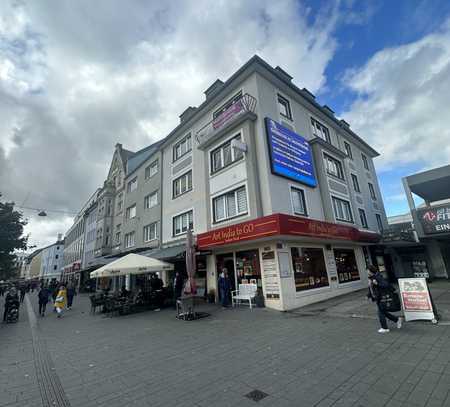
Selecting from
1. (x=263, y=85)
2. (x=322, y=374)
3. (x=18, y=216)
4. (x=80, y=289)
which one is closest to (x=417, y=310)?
(x=322, y=374)

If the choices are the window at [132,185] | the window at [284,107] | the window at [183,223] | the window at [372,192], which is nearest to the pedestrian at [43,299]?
the window at [183,223]

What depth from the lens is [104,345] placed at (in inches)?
278

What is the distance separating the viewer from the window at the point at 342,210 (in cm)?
1675

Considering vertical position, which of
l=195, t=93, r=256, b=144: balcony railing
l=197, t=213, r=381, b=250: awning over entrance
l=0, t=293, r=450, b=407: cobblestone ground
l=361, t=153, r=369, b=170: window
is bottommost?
l=0, t=293, r=450, b=407: cobblestone ground

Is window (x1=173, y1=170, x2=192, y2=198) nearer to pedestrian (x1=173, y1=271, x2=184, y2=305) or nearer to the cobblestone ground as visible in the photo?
pedestrian (x1=173, y1=271, x2=184, y2=305)

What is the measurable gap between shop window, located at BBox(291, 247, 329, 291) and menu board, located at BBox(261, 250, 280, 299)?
1322 millimetres

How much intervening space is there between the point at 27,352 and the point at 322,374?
793 centimetres

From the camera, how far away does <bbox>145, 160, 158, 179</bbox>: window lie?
23.6 metres

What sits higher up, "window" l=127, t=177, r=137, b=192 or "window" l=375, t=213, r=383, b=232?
"window" l=127, t=177, r=137, b=192

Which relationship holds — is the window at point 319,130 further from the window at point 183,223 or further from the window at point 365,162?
the window at point 183,223

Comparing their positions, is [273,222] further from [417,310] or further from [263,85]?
[263,85]

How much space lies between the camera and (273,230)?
10.1 metres

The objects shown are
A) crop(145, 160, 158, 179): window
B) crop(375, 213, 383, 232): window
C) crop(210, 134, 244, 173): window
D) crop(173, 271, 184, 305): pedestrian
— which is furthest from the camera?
crop(145, 160, 158, 179): window

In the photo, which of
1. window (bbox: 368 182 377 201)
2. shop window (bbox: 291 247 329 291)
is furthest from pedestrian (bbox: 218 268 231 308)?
window (bbox: 368 182 377 201)
